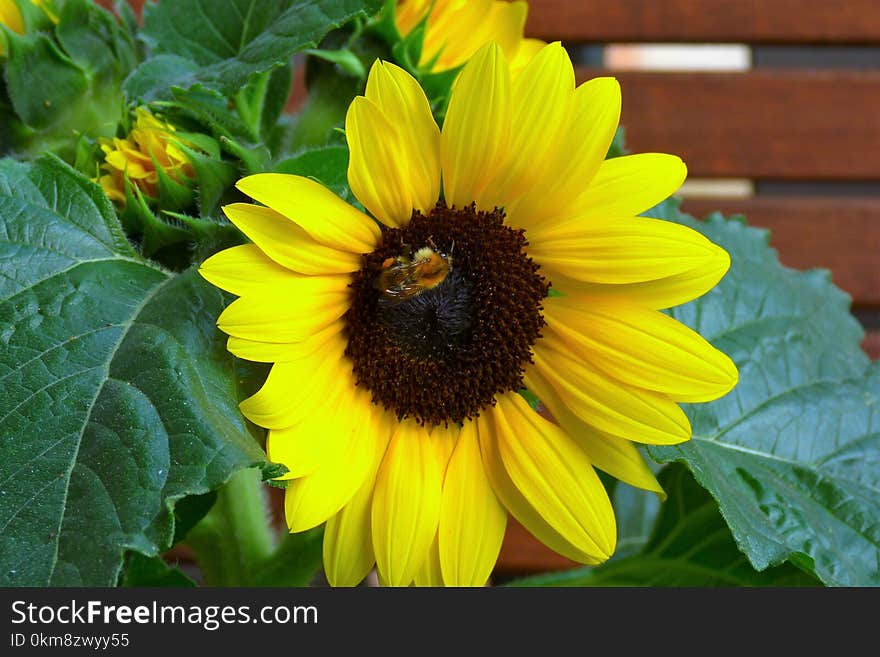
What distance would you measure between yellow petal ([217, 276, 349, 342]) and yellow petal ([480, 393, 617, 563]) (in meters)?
0.09

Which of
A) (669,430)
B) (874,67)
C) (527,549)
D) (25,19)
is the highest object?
(25,19)

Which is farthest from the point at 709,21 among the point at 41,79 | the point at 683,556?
the point at 41,79

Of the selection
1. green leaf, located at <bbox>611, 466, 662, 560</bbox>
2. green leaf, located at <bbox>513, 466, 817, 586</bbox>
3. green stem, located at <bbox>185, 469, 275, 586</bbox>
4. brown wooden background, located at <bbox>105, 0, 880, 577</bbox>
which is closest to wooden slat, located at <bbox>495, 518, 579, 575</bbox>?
brown wooden background, located at <bbox>105, 0, 880, 577</bbox>

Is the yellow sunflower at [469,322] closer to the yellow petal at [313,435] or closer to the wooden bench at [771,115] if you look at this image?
the yellow petal at [313,435]

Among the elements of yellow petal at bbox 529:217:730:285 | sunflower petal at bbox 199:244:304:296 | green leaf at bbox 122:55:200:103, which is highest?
green leaf at bbox 122:55:200:103

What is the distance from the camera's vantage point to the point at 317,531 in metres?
0.47

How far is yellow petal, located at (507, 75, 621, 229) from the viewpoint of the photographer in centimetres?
34

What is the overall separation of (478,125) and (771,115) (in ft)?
2.29

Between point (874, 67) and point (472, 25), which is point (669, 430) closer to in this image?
point (472, 25)

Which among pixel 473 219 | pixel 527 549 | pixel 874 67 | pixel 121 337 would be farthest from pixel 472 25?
pixel 874 67

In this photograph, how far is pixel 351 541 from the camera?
37 centimetres

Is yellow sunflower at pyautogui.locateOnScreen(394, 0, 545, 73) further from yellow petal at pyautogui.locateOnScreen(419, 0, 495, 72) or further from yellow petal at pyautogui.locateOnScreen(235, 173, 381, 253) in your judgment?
yellow petal at pyautogui.locateOnScreen(235, 173, 381, 253)

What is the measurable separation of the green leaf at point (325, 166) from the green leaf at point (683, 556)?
0.83 ft

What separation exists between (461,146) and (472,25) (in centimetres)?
14
